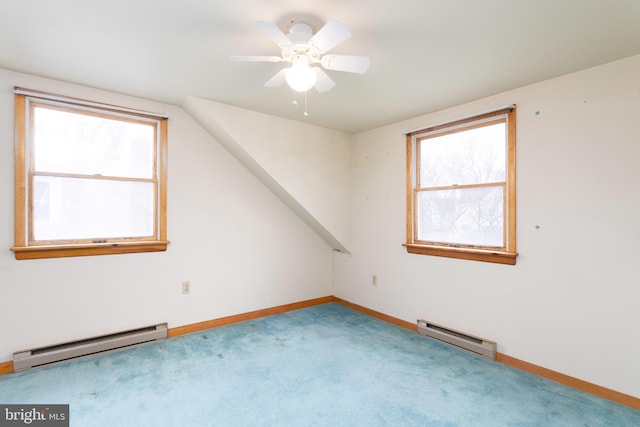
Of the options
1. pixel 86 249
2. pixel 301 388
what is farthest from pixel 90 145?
pixel 301 388

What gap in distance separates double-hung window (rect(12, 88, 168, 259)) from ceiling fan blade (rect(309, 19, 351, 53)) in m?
2.09

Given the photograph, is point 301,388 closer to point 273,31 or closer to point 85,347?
point 85,347

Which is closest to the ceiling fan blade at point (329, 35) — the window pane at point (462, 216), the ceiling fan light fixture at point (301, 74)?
the ceiling fan light fixture at point (301, 74)

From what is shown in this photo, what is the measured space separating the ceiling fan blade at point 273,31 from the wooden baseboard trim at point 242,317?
2.86 metres

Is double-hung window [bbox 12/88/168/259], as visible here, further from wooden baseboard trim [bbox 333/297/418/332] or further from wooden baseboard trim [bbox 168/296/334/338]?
wooden baseboard trim [bbox 333/297/418/332]

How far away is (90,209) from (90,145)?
0.58m

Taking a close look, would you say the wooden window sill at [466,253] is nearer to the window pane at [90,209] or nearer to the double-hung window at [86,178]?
the double-hung window at [86,178]

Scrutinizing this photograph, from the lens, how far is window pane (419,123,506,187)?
2.80 m

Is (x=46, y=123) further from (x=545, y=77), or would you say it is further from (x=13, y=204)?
(x=545, y=77)

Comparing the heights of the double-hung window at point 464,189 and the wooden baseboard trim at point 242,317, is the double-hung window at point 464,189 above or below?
above

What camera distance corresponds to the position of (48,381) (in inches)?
89.4

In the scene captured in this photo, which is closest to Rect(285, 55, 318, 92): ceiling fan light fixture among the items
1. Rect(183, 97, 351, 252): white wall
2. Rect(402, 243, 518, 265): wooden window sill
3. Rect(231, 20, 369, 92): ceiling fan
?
Rect(231, 20, 369, 92): ceiling fan

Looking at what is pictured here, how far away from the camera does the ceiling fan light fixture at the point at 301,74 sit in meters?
1.75

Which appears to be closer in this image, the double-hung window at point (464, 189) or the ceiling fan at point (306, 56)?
the ceiling fan at point (306, 56)
